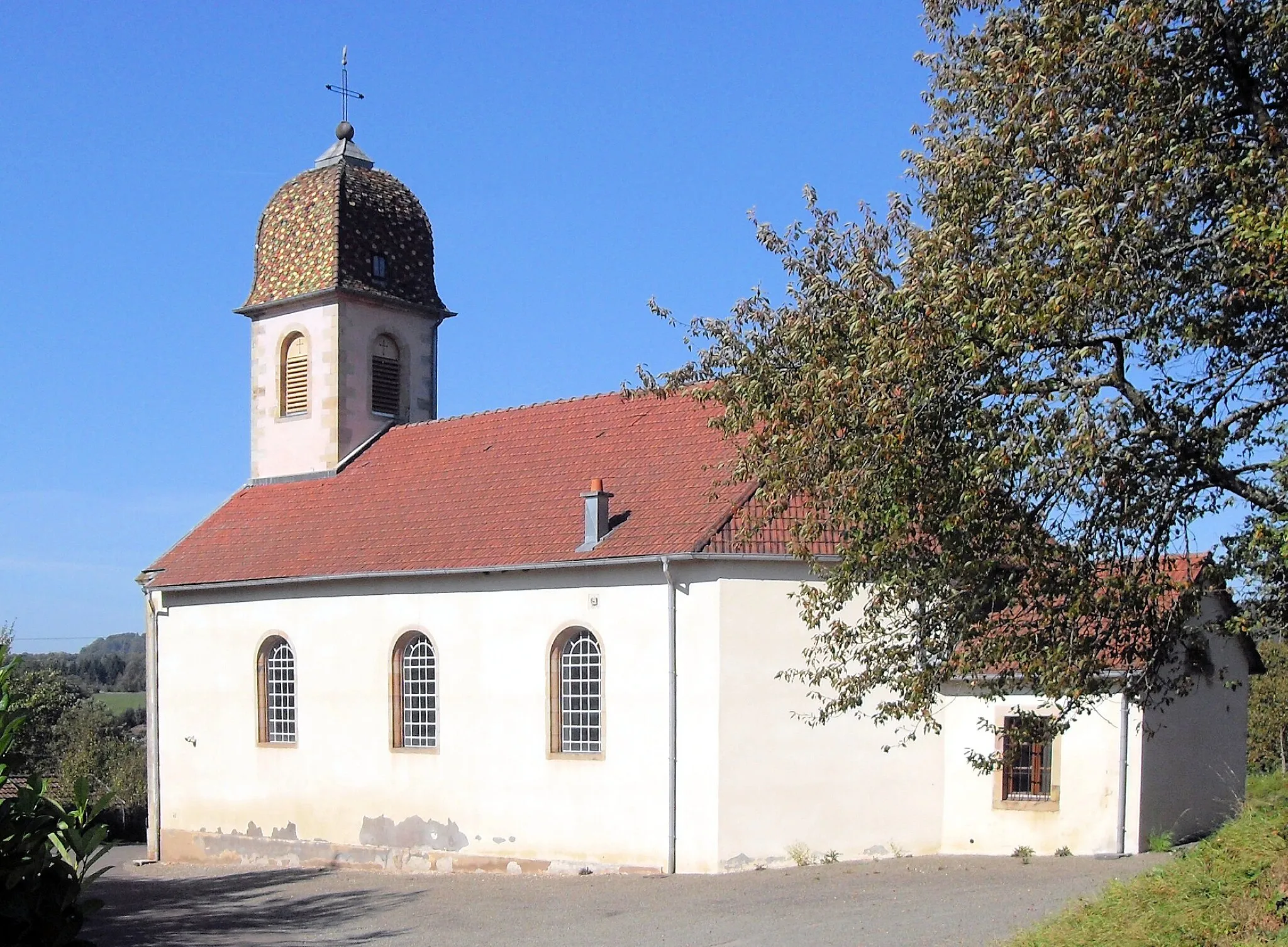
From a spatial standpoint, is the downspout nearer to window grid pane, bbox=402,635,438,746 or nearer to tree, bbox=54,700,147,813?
window grid pane, bbox=402,635,438,746

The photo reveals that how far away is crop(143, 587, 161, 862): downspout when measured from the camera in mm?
28625

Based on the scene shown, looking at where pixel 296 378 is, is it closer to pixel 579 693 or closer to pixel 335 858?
pixel 335 858

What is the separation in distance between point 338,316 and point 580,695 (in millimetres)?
11615

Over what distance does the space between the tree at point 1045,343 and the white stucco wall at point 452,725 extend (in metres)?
8.67

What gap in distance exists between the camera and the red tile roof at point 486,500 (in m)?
22.7

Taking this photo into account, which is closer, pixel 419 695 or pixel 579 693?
pixel 579 693

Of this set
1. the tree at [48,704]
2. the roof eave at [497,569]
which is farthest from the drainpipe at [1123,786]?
the tree at [48,704]

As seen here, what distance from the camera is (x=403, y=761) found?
2430 cm

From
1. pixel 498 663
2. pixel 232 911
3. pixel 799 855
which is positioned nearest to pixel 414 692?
pixel 498 663

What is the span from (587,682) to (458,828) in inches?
138

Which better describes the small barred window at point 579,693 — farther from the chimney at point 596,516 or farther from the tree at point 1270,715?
the tree at point 1270,715

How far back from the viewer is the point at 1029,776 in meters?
21.1

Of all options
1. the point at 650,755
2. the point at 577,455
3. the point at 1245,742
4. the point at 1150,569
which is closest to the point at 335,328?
the point at 577,455

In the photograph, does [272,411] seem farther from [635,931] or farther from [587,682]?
[635,931]
